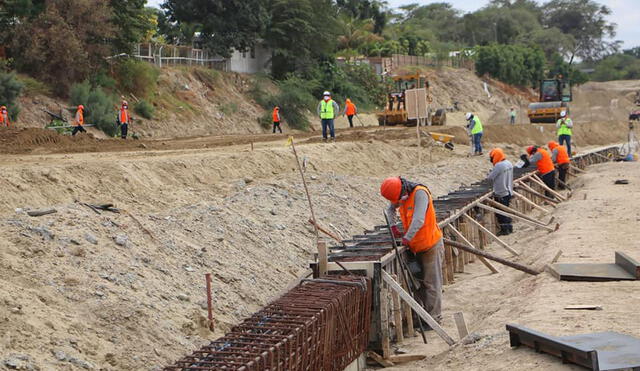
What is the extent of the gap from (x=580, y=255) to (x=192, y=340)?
261 inches

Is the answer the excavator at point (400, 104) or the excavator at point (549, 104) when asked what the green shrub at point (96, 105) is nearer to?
the excavator at point (400, 104)

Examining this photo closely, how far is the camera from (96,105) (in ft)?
96.5

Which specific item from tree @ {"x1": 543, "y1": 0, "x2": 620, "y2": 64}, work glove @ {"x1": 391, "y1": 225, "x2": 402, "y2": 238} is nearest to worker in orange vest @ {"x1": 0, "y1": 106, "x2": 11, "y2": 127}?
work glove @ {"x1": 391, "y1": 225, "x2": 402, "y2": 238}

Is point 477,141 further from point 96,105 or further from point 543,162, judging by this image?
point 96,105

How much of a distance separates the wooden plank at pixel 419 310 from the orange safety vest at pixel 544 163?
13.9m

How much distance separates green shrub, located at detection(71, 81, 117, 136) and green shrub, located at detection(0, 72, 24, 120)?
7.92 ft

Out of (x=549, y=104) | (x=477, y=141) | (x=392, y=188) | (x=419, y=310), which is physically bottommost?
(x=419, y=310)

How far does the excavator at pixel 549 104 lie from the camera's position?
157ft

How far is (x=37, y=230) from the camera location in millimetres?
9648

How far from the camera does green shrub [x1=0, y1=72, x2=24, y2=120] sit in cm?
2703

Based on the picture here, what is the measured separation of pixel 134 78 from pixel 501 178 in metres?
22.5

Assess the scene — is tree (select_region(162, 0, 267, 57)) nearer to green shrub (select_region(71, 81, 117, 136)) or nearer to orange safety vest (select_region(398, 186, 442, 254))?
green shrub (select_region(71, 81, 117, 136))

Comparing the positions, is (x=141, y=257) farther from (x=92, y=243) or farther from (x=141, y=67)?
(x=141, y=67)

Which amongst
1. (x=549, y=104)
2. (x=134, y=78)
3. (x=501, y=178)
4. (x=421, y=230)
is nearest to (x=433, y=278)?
(x=421, y=230)
